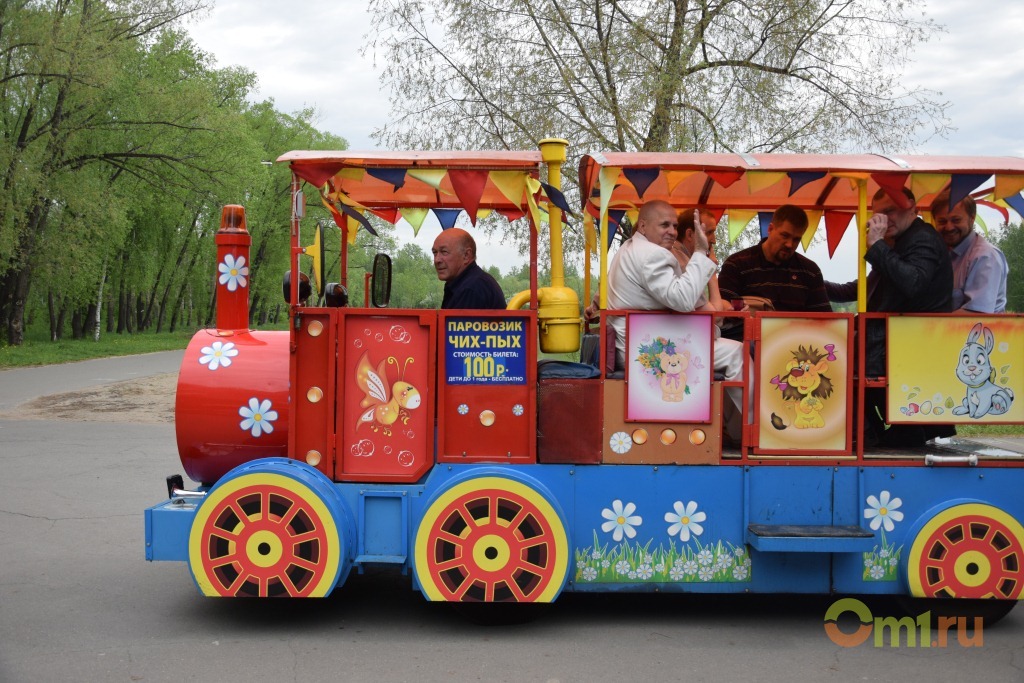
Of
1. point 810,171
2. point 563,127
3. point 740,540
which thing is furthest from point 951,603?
point 563,127

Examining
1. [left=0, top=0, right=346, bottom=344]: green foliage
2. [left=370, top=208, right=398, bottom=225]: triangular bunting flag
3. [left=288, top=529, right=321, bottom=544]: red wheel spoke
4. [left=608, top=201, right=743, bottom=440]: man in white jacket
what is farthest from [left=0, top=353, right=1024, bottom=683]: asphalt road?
[left=0, top=0, right=346, bottom=344]: green foliage

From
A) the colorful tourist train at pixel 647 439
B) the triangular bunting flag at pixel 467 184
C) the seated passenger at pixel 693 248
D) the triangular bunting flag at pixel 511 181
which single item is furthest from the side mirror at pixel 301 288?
the seated passenger at pixel 693 248

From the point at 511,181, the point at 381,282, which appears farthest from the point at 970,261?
the point at 381,282

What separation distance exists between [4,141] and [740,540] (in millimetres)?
25484

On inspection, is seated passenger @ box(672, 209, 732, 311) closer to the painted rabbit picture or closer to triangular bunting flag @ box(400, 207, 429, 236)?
the painted rabbit picture

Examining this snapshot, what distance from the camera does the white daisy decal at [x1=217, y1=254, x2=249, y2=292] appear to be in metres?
5.43

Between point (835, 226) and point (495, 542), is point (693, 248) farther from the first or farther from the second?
point (495, 542)

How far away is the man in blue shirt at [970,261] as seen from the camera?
5355 millimetres

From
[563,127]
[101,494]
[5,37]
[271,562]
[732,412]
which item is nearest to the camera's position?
[271,562]

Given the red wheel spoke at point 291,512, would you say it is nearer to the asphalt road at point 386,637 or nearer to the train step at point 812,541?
the asphalt road at point 386,637

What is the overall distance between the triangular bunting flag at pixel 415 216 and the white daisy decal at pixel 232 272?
1323 millimetres

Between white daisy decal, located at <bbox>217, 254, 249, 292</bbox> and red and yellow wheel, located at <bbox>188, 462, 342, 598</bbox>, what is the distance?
4.03 feet

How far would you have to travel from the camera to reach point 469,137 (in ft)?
44.1

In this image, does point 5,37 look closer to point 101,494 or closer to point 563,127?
point 563,127
